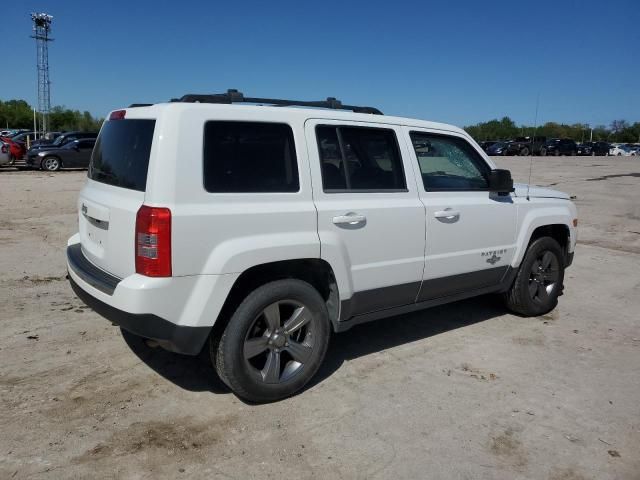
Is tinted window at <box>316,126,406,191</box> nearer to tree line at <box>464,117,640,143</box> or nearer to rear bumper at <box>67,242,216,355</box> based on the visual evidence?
rear bumper at <box>67,242,216,355</box>

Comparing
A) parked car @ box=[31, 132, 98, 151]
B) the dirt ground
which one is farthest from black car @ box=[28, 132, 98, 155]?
the dirt ground

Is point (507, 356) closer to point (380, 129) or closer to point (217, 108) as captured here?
point (380, 129)

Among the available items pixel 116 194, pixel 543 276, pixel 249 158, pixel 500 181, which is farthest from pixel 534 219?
pixel 116 194

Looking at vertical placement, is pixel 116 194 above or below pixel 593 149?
below

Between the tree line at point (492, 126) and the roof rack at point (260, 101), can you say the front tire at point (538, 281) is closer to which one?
the roof rack at point (260, 101)

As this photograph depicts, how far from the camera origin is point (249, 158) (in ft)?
11.5

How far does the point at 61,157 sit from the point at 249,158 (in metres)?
21.4

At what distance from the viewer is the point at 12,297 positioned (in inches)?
221

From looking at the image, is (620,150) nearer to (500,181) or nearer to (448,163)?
(500,181)

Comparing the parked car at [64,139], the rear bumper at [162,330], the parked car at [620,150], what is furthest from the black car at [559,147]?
the rear bumper at [162,330]

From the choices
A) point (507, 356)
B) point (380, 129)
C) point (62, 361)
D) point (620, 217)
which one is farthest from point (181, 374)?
point (620, 217)

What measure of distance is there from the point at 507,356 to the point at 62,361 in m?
3.56

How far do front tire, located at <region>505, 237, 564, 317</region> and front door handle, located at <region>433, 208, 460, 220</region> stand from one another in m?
1.26

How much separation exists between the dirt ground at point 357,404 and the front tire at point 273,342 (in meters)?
0.17
